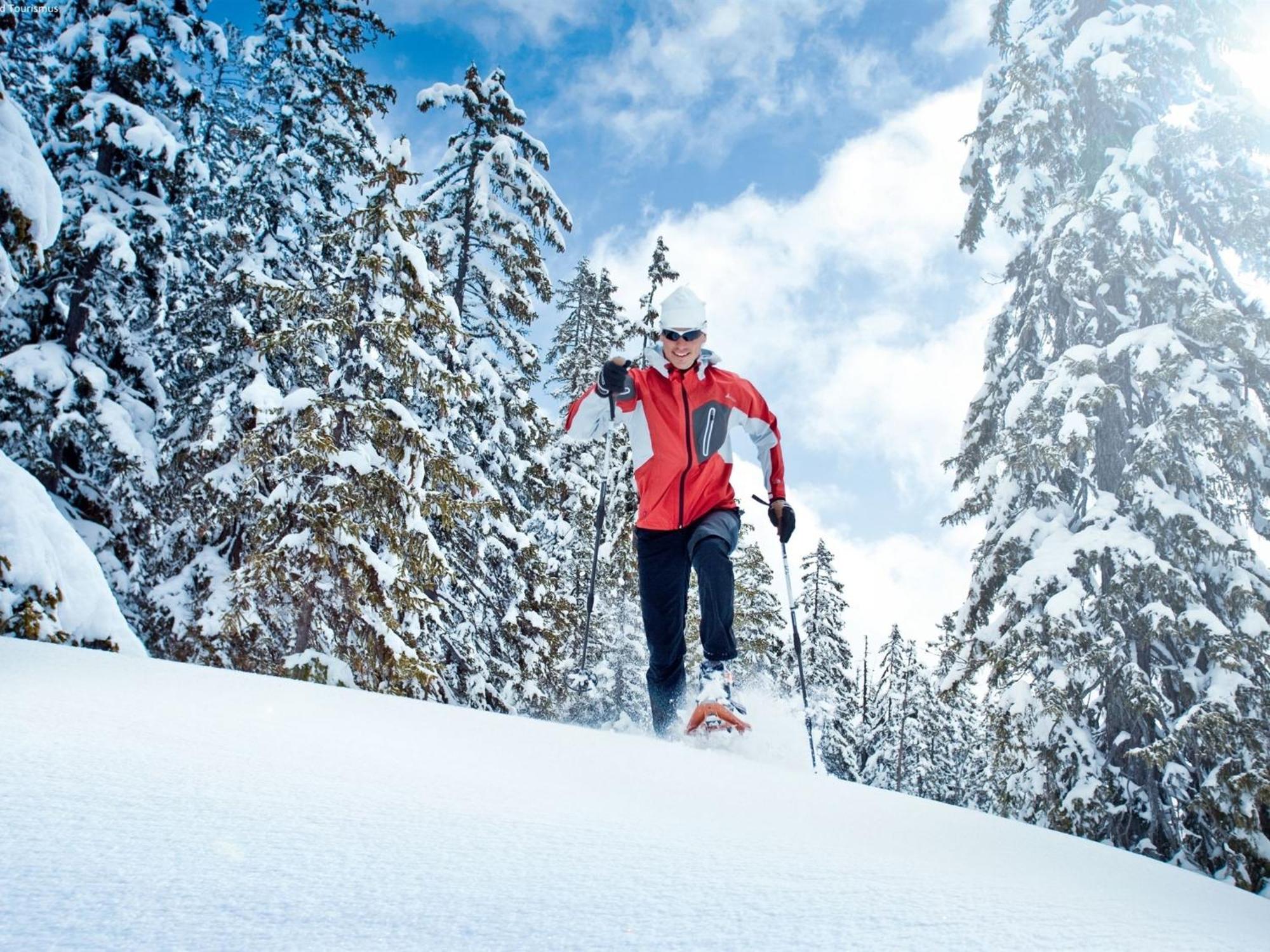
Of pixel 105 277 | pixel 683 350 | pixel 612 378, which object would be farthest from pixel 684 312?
pixel 105 277

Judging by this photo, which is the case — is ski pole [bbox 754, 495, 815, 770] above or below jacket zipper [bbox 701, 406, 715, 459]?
below

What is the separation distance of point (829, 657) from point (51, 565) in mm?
34475

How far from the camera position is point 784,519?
5.36 m

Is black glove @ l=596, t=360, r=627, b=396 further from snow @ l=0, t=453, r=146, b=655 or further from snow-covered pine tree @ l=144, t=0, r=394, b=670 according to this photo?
snow-covered pine tree @ l=144, t=0, r=394, b=670

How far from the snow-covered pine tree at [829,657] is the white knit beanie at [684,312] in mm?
29272

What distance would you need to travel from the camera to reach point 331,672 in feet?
33.7

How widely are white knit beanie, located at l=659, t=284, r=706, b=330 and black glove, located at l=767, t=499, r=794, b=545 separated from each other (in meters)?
1.35

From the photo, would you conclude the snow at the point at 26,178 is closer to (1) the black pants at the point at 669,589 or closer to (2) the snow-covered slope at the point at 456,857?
(2) the snow-covered slope at the point at 456,857

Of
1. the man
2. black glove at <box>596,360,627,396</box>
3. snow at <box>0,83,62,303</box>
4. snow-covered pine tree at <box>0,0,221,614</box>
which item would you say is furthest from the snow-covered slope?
snow-covered pine tree at <box>0,0,221,614</box>

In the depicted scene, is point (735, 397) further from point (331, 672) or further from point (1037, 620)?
point (331, 672)

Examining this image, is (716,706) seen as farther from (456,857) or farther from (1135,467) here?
(1135,467)

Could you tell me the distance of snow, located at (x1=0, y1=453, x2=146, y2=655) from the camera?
455cm

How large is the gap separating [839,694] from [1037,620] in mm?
30275

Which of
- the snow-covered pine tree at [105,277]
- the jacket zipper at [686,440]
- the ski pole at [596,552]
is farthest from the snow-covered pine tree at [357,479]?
the jacket zipper at [686,440]
